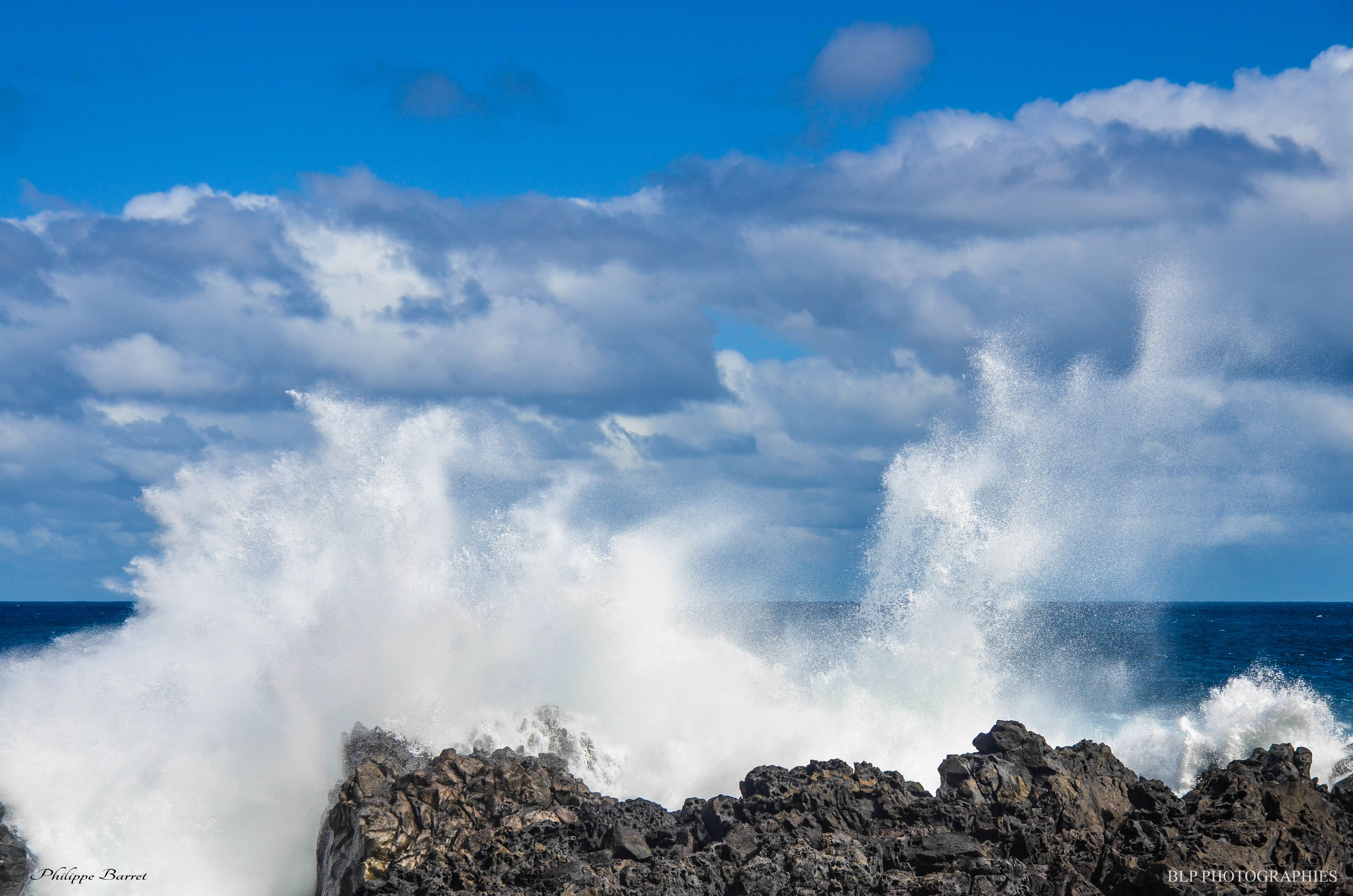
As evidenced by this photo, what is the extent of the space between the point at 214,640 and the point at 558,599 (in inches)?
348

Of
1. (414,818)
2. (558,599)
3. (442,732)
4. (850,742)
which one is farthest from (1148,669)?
(414,818)

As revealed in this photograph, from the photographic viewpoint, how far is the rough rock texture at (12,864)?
18.3 meters

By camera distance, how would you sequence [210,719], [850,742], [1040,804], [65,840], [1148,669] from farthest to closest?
[1148,669], [850,742], [210,719], [65,840], [1040,804]

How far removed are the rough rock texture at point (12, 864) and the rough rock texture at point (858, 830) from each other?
6.24 meters

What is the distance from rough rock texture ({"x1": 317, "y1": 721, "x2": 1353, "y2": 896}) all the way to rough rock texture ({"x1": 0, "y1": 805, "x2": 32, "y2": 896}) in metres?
6.24

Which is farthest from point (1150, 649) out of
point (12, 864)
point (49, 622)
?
point (49, 622)

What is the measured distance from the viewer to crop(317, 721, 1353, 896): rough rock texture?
12867 mm

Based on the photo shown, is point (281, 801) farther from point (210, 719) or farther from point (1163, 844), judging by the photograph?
point (1163, 844)

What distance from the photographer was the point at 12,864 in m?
18.7

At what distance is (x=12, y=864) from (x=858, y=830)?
15584 millimetres

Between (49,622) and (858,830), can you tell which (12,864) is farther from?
(49,622)

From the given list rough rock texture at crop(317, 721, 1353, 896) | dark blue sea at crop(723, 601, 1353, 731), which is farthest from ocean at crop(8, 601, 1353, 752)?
rough rock texture at crop(317, 721, 1353, 896)

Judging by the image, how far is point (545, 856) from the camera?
1414 cm

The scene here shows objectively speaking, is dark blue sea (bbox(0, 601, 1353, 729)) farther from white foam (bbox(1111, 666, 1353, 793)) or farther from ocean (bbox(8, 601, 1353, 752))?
white foam (bbox(1111, 666, 1353, 793))
